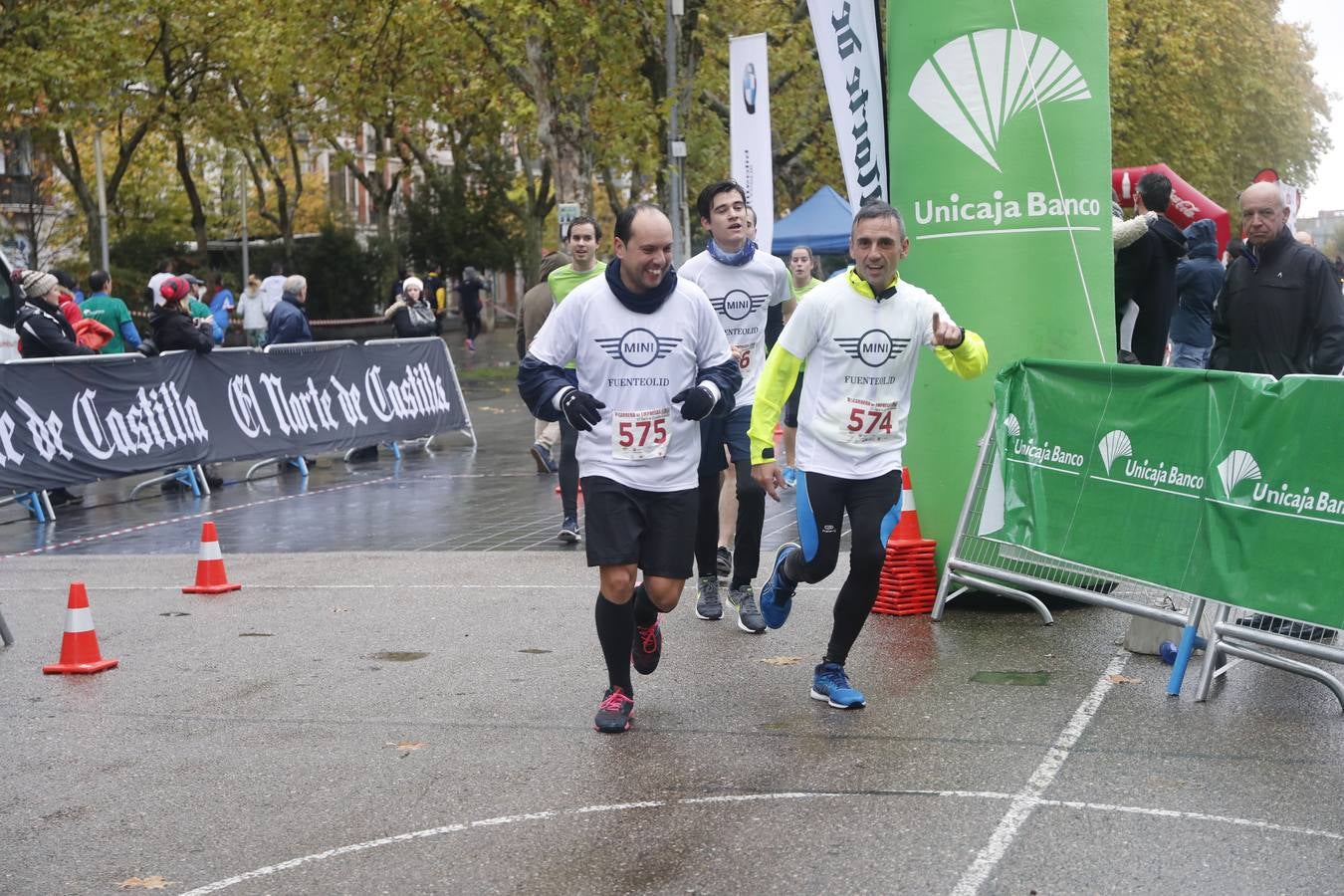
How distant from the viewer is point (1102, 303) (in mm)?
8516

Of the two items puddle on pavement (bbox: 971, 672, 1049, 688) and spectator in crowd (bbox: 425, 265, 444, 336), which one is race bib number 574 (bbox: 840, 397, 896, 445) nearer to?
puddle on pavement (bbox: 971, 672, 1049, 688)

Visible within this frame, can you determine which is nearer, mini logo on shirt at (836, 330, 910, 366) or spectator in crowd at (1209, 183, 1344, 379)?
mini logo on shirt at (836, 330, 910, 366)

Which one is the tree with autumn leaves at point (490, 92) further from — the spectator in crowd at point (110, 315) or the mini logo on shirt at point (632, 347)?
the mini logo on shirt at point (632, 347)

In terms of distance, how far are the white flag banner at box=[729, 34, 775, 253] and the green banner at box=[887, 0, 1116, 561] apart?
37.0ft

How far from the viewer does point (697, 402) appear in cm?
600

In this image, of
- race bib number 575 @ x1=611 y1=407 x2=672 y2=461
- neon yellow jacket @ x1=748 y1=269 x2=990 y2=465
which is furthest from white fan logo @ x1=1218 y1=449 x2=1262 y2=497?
race bib number 575 @ x1=611 y1=407 x2=672 y2=461

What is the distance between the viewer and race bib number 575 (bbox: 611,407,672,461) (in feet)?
20.0

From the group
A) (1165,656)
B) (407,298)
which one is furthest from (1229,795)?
(407,298)

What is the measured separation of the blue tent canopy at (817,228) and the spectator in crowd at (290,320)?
35.3 ft

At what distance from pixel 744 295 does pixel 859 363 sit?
1.93 m

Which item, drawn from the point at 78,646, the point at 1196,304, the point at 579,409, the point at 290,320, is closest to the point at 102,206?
the point at 290,320

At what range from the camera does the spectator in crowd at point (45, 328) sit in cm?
1479

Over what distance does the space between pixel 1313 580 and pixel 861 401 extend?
1.76 metres

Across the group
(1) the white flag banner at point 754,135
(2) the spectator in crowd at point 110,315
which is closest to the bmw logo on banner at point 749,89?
(1) the white flag banner at point 754,135
